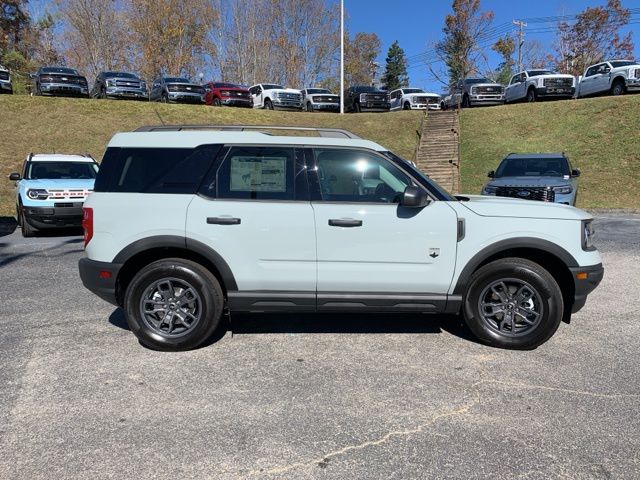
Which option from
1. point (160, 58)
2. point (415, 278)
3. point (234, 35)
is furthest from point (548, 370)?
point (234, 35)

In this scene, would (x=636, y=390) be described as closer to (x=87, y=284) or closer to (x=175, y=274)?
(x=175, y=274)

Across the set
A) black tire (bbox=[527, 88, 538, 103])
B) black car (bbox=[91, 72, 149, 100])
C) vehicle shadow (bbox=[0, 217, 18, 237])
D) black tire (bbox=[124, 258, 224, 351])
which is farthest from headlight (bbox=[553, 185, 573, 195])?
black car (bbox=[91, 72, 149, 100])

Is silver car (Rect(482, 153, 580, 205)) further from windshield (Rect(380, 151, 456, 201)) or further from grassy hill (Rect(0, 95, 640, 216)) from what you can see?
windshield (Rect(380, 151, 456, 201))

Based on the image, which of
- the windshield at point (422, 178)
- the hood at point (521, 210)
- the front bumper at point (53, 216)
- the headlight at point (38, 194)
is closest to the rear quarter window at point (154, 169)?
the windshield at point (422, 178)

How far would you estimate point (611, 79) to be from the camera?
2303 centimetres

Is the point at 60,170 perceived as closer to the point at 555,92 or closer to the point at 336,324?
the point at 336,324

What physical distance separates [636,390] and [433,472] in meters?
1.92

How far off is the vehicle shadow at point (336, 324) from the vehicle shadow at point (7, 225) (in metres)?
7.93

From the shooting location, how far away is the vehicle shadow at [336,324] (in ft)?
15.8

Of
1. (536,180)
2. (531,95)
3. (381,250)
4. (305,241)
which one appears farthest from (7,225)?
(531,95)

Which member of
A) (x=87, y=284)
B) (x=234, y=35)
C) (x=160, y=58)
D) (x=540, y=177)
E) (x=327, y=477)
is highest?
(x=234, y=35)

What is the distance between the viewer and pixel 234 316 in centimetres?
538

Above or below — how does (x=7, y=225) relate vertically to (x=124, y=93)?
below

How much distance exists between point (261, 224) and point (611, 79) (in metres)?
24.7
